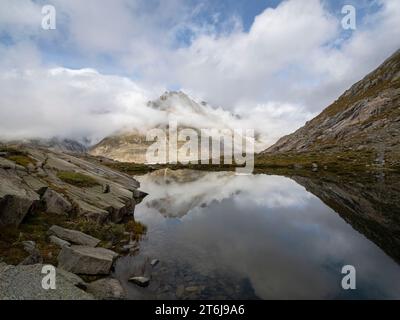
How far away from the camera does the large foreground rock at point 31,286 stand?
16281 mm

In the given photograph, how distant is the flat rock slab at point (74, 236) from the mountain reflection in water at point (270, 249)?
341 cm

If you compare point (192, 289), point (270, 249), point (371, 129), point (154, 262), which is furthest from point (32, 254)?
→ point (371, 129)

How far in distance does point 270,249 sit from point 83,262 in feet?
57.5

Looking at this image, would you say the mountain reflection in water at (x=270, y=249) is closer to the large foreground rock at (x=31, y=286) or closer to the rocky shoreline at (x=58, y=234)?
the rocky shoreline at (x=58, y=234)

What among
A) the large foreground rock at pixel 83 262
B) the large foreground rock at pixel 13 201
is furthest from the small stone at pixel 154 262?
the large foreground rock at pixel 13 201

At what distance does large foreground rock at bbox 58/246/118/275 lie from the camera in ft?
70.6

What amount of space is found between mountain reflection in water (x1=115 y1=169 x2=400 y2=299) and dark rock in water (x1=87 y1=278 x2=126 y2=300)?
3.04 ft

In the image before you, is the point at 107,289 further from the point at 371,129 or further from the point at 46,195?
the point at 371,129

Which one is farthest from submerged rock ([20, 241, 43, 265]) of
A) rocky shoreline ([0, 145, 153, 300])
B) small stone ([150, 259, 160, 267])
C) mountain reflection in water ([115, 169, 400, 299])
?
small stone ([150, 259, 160, 267])

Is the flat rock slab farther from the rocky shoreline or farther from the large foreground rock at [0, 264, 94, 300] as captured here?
the large foreground rock at [0, 264, 94, 300]

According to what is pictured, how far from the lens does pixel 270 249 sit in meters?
30.2
